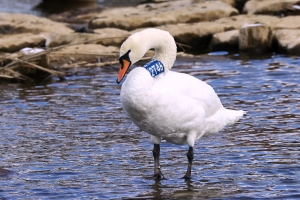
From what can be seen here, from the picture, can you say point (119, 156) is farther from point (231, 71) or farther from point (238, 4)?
point (238, 4)

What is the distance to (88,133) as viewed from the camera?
941 centimetres

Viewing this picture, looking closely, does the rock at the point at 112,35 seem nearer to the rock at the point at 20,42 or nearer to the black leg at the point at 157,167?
the rock at the point at 20,42

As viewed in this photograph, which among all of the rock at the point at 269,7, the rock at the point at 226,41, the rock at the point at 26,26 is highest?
the rock at the point at 269,7

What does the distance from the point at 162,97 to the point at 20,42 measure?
10664 mm

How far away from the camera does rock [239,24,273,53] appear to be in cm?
1580

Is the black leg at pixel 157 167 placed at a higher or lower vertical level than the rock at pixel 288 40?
lower

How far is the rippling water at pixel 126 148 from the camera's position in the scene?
678cm

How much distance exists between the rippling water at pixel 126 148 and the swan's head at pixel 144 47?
1.23m

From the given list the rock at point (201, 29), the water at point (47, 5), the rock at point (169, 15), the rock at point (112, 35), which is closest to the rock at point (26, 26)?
the rock at point (169, 15)

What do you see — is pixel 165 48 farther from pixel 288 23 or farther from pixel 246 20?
pixel 246 20

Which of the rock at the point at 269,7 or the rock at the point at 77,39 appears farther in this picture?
the rock at the point at 269,7

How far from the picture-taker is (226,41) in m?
16.5

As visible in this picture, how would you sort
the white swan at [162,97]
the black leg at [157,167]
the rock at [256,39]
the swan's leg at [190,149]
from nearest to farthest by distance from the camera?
the white swan at [162,97] < the swan's leg at [190,149] < the black leg at [157,167] < the rock at [256,39]

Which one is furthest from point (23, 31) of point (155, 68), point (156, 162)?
point (155, 68)
